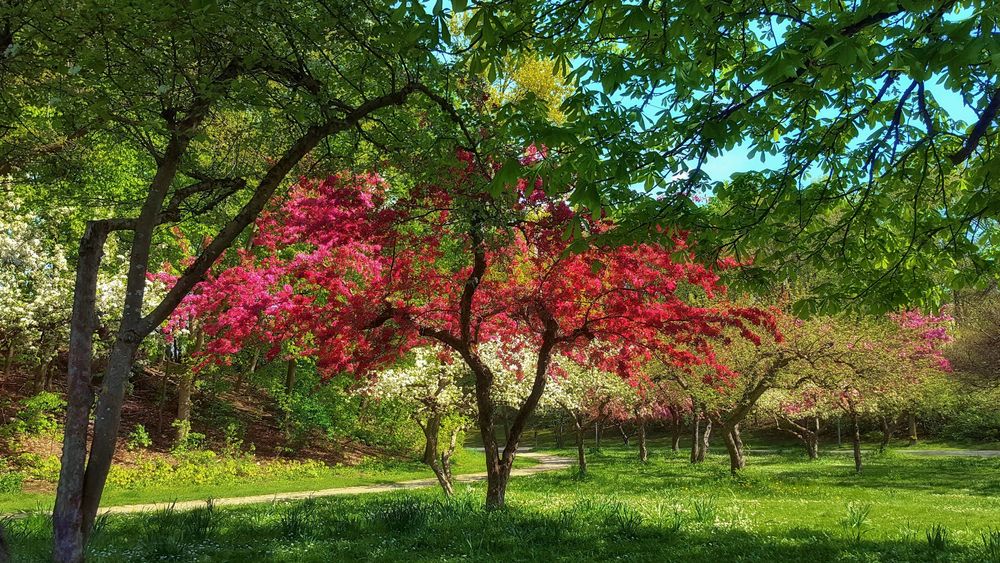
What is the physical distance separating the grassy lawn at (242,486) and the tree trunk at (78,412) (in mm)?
6131

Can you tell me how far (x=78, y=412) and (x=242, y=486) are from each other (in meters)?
13.2

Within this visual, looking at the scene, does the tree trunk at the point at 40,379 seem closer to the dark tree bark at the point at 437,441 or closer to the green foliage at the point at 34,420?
the green foliage at the point at 34,420

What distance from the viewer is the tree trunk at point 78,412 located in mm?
5168

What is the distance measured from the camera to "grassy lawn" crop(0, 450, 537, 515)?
522 inches

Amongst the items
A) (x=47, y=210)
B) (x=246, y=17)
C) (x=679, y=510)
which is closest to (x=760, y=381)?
(x=679, y=510)

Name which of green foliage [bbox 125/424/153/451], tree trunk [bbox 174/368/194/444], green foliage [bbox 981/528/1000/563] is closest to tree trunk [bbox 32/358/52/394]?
green foliage [bbox 125/424/153/451]

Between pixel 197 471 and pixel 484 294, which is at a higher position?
pixel 484 294

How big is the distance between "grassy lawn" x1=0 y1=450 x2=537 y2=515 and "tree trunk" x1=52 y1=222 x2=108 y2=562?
6131 millimetres

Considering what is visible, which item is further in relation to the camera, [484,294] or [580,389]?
[580,389]

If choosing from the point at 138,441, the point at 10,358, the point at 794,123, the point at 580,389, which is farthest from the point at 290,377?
the point at 794,123

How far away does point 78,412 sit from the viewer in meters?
5.43

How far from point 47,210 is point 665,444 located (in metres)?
40.9

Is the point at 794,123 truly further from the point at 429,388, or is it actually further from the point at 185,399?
the point at 185,399

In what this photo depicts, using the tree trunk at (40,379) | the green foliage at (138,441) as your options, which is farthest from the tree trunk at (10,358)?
the green foliage at (138,441)
